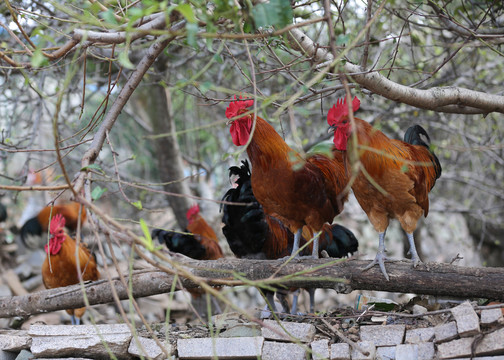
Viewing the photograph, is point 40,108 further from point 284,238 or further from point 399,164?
point 399,164

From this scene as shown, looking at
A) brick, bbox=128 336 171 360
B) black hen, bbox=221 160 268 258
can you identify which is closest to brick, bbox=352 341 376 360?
Result: brick, bbox=128 336 171 360

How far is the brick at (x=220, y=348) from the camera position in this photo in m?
3.43

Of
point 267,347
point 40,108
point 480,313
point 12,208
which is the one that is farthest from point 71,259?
point 12,208

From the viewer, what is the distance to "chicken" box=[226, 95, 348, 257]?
384 cm

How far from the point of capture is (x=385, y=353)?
3.37 meters

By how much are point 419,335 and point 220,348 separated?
1339 millimetres

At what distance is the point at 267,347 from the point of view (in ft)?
11.6

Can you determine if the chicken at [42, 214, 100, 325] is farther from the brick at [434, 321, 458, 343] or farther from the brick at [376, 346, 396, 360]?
the brick at [434, 321, 458, 343]

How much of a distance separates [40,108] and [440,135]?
19.0 feet

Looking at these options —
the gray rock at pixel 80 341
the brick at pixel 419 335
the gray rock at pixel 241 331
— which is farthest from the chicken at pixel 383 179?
the gray rock at pixel 80 341

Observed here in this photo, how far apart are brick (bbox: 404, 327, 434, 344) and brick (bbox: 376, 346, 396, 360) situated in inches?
4.4

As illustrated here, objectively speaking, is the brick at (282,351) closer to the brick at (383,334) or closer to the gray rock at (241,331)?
the gray rock at (241,331)

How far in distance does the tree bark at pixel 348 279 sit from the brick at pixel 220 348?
0.47 metres

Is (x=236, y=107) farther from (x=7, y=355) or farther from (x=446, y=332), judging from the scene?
(x=7, y=355)
